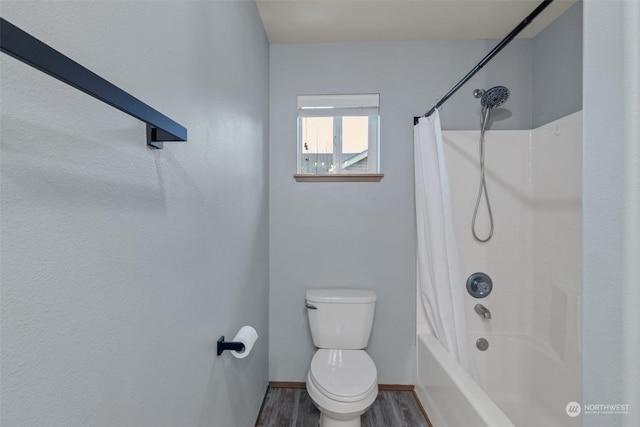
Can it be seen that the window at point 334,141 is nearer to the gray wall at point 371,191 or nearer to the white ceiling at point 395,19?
the gray wall at point 371,191

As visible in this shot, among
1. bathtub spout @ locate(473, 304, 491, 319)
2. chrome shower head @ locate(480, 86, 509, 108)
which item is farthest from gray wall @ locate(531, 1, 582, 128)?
bathtub spout @ locate(473, 304, 491, 319)

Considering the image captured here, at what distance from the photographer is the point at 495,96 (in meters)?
1.89

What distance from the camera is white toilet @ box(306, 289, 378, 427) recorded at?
1.51m

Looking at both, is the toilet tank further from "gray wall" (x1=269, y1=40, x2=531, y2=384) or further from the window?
the window

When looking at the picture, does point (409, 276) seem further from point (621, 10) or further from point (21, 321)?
point (21, 321)

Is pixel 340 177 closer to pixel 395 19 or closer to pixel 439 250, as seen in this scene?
pixel 439 250

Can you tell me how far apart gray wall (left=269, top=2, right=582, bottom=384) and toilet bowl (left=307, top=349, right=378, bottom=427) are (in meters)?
0.49

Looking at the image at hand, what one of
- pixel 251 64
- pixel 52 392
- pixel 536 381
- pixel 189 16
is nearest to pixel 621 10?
pixel 189 16

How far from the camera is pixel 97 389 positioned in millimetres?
566

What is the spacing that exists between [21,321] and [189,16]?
35.3 inches

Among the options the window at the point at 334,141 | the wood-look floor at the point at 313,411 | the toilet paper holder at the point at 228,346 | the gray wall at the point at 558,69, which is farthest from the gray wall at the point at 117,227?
the gray wall at the point at 558,69

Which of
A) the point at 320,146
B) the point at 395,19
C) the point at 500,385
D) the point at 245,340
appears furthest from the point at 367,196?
the point at 500,385

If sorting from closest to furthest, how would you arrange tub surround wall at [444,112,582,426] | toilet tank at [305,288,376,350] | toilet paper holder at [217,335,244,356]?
toilet paper holder at [217,335,244,356], tub surround wall at [444,112,582,426], toilet tank at [305,288,376,350]

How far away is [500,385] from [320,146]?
2023 millimetres
